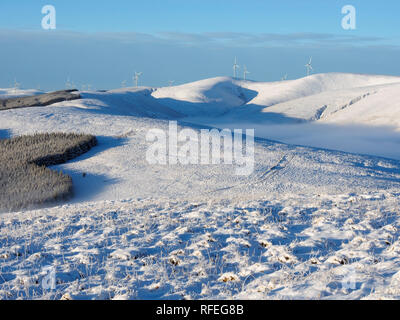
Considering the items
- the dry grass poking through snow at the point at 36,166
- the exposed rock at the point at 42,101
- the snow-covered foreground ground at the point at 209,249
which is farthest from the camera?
the exposed rock at the point at 42,101

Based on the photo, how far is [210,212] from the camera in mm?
10602

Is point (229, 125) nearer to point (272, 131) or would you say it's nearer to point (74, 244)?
point (272, 131)

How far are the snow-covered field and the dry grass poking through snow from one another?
68cm

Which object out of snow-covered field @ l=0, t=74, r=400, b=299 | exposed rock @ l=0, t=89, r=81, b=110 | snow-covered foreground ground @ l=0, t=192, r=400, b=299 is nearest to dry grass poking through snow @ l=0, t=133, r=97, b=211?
snow-covered field @ l=0, t=74, r=400, b=299

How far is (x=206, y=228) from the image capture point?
9.32m

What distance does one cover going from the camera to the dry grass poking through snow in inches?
539

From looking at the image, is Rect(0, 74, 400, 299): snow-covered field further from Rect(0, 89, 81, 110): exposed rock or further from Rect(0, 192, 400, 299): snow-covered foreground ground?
Rect(0, 89, 81, 110): exposed rock

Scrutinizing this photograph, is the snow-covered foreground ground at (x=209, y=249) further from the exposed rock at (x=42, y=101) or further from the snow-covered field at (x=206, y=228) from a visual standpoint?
the exposed rock at (x=42, y=101)

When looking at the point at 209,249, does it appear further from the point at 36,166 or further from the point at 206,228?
the point at 36,166

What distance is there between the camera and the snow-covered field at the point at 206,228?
251 inches

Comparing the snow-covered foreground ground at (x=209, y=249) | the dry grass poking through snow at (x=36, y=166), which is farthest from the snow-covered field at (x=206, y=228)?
the dry grass poking through snow at (x=36, y=166)

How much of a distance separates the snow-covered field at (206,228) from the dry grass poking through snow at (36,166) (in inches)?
26.9
